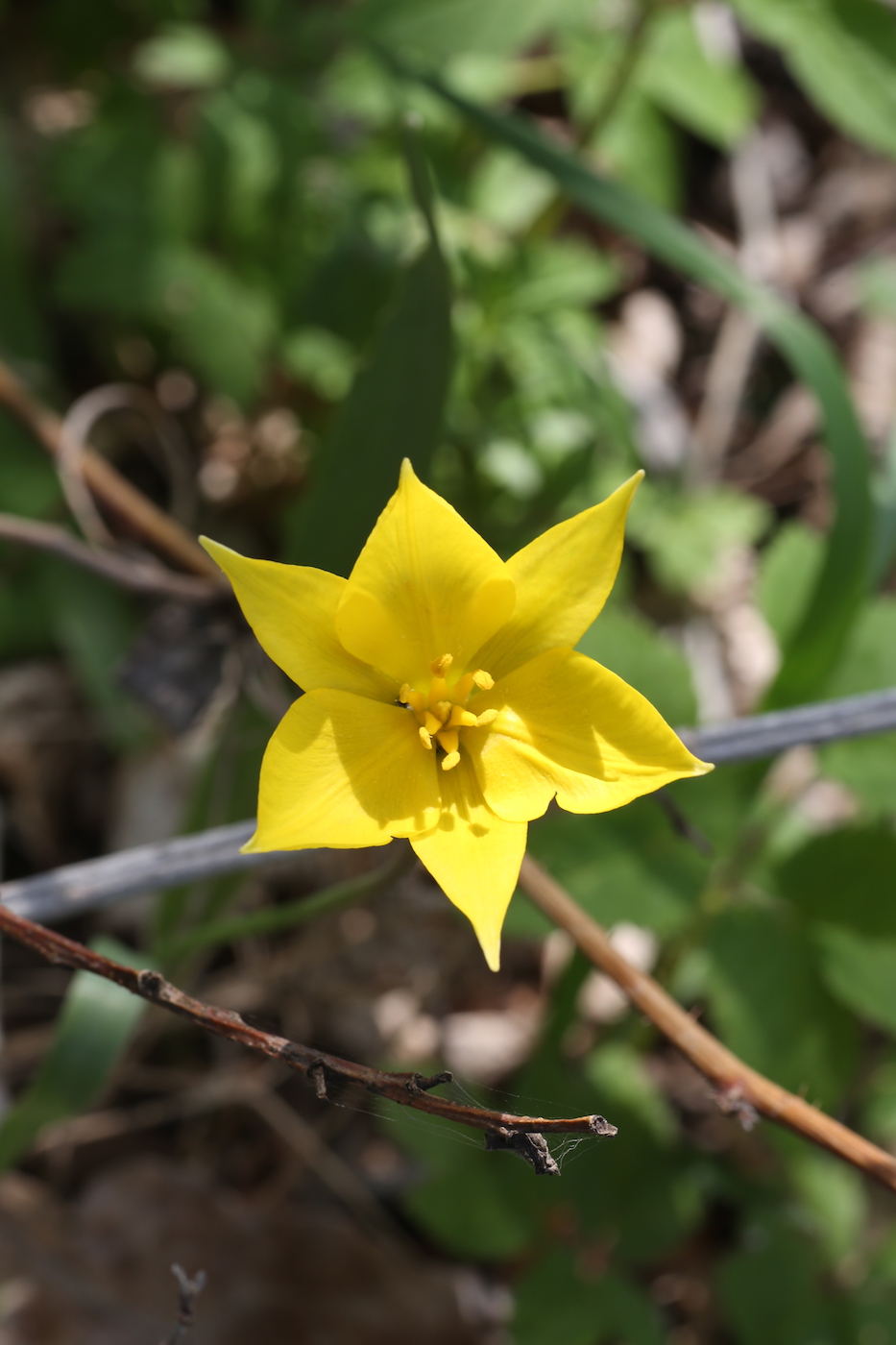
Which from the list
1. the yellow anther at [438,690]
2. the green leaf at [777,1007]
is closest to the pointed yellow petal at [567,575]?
the yellow anther at [438,690]

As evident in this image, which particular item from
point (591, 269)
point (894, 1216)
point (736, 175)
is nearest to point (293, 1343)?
point (894, 1216)

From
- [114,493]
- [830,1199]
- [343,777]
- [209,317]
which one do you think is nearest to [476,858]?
[343,777]

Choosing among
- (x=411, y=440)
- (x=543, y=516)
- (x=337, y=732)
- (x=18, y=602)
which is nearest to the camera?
(x=337, y=732)

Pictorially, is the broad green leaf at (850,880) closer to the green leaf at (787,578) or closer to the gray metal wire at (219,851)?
the gray metal wire at (219,851)

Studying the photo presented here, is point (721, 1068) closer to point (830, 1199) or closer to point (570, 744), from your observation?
point (570, 744)

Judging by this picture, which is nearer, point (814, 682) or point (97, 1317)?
point (814, 682)

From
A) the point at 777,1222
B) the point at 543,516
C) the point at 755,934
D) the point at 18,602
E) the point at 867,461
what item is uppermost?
the point at 867,461

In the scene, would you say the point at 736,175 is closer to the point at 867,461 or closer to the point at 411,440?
the point at 867,461
